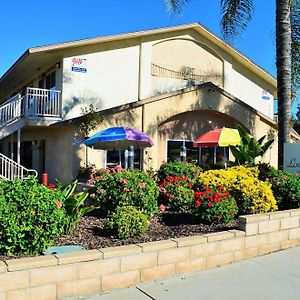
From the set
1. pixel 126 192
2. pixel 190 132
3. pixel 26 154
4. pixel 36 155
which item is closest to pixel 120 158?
pixel 190 132

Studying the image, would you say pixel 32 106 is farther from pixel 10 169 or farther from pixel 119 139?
pixel 119 139

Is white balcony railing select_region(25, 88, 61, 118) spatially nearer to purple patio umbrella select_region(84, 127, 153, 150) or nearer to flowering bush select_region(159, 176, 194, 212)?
purple patio umbrella select_region(84, 127, 153, 150)

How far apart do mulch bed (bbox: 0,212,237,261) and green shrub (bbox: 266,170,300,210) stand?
170 centimetres

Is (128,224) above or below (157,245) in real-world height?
above

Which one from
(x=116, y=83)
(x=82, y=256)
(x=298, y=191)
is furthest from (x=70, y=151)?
(x=82, y=256)

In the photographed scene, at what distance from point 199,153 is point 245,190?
12.9 meters

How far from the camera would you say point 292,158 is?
36.6 ft

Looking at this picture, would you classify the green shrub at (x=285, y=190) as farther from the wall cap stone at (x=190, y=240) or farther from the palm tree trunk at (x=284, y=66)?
the palm tree trunk at (x=284, y=66)

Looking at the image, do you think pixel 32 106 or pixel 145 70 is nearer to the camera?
pixel 32 106

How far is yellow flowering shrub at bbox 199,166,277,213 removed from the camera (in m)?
7.48

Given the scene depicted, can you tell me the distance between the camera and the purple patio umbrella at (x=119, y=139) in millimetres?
13961

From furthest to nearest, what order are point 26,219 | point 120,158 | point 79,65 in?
point 79,65 → point 120,158 → point 26,219

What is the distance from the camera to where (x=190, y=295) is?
4.84 m

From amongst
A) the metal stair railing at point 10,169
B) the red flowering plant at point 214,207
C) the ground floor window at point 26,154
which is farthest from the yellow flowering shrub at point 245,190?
the ground floor window at point 26,154
